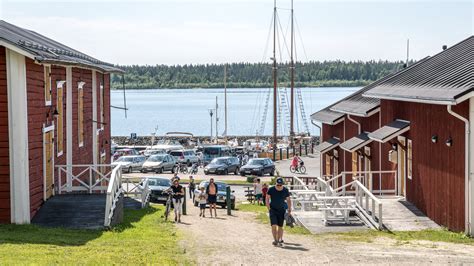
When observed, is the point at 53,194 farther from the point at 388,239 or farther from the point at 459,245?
the point at 459,245

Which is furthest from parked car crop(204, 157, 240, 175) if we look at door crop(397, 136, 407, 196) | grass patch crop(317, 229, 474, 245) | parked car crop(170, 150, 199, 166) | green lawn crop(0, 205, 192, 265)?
grass patch crop(317, 229, 474, 245)

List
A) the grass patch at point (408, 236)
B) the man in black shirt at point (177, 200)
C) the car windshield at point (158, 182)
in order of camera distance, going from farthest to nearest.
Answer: the car windshield at point (158, 182)
the man in black shirt at point (177, 200)
the grass patch at point (408, 236)

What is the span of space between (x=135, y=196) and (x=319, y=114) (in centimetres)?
1118

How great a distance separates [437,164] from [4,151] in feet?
Answer: 34.6

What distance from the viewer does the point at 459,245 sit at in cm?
1792

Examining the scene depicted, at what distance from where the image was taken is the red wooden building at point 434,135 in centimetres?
1936

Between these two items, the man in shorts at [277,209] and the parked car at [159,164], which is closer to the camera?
the man in shorts at [277,209]


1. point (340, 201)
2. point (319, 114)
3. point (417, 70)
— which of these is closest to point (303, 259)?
point (340, 201)

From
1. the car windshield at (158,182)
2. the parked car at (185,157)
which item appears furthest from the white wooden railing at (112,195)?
the parked car at (185,157)

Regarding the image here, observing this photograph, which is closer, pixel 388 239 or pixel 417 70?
pixel 388 239

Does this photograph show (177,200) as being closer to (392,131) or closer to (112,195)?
(112,195)

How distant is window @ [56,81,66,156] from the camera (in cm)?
2589

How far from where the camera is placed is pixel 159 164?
5338cm

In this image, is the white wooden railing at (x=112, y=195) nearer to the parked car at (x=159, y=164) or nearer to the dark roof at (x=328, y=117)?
the dark roof at (x=328, y=117)
